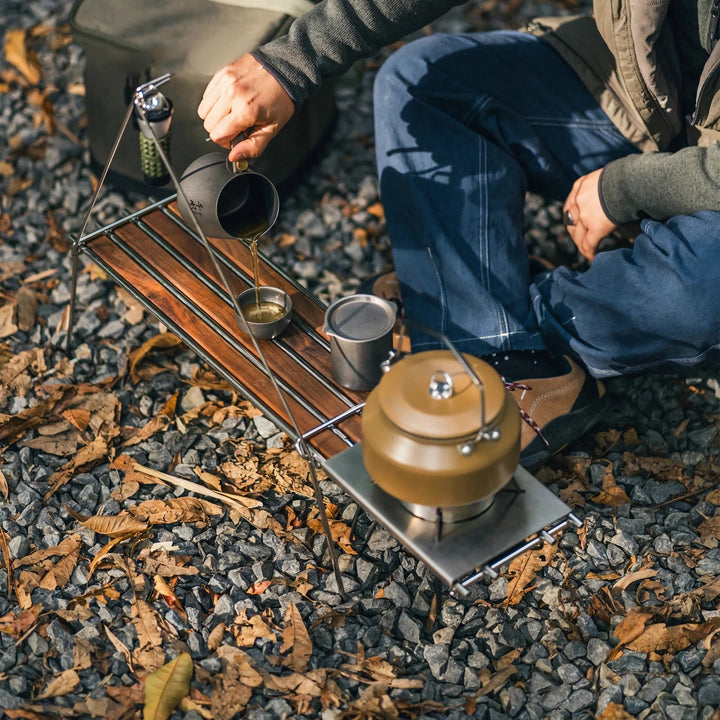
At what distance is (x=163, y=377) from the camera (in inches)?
132

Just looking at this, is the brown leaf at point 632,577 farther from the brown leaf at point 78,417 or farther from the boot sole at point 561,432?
the brown leaf at point 78,417

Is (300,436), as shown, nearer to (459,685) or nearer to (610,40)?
(459,685)

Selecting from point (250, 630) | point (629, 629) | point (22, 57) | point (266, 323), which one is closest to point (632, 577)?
point (629, 629)

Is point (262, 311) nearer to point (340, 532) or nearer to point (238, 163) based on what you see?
point (238, 163)

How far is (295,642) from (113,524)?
685 mm

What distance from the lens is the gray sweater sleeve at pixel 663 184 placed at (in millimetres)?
2871

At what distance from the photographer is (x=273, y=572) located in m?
2.76

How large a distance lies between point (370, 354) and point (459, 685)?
902mm

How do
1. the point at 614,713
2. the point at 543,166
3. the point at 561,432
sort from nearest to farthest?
the point at 614,713, the point at 561,432, the point at 543,166

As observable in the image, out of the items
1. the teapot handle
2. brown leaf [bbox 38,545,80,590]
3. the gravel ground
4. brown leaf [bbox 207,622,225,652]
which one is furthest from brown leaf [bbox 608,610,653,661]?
Result: the teapot handle

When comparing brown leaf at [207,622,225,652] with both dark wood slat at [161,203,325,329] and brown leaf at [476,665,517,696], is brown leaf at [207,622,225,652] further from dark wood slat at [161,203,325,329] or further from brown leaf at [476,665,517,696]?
dark wood slat at [161,203,325,329]

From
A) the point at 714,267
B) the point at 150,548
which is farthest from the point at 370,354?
the point at 714,267

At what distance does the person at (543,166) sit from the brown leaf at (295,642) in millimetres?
817

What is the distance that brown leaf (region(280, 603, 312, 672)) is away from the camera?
252 centimetres
